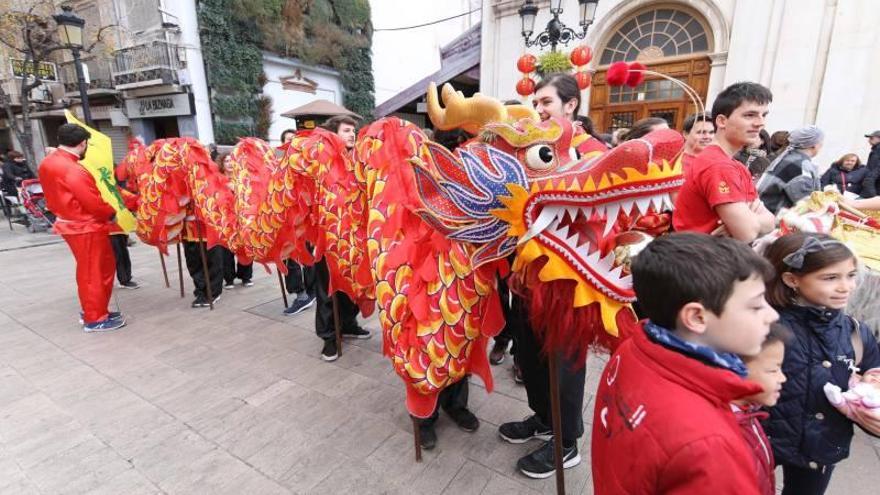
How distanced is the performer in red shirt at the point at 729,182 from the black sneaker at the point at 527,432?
1.20 metres

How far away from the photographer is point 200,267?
421 centimetres

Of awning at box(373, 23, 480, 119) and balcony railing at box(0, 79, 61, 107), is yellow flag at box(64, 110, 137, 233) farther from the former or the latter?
balcony railing at box(0, 79, 61, 107)

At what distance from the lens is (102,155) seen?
3.82 m

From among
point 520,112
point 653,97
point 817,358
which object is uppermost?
point 653,97

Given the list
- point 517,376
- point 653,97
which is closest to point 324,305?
point 517,376

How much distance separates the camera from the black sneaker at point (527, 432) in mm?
2139

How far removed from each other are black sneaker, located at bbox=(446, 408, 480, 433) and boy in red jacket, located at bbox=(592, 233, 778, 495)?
54.1 inches

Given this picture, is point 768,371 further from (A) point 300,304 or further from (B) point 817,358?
(A) point 300,304

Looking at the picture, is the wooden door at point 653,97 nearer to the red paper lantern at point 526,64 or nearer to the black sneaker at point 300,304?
the red paper lantern at point 526,64

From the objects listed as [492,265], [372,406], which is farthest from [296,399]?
[492,265]

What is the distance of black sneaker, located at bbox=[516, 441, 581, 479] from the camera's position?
6.22ft

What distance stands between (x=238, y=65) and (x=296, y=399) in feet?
38.0

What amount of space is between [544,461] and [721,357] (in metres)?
1.32

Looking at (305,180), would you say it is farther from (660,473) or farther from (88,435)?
(660,473)
